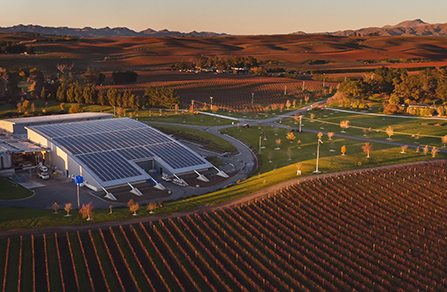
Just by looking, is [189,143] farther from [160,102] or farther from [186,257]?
[186,257]

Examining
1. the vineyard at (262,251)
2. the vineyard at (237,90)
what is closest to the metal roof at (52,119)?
the vineyard at (237,90)

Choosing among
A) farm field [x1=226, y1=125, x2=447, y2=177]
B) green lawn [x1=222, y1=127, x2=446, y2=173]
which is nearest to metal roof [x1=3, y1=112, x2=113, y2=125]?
farm field [x1=226, y1=125, x2=447, y2=177]

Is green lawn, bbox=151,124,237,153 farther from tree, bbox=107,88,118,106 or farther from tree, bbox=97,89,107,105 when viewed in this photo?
tree, bbox=97,89,107,105

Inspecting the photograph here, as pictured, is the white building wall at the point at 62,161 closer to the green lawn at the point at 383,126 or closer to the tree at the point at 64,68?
the green lawn at the point at 383,126

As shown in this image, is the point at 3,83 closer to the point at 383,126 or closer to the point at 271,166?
the point at 271,166

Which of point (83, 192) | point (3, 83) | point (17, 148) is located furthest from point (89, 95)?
point (83, 192)

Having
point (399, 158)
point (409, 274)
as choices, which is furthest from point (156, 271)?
point (399, 158)

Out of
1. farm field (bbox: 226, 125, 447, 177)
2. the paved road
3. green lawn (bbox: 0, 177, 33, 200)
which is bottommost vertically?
the paved road
